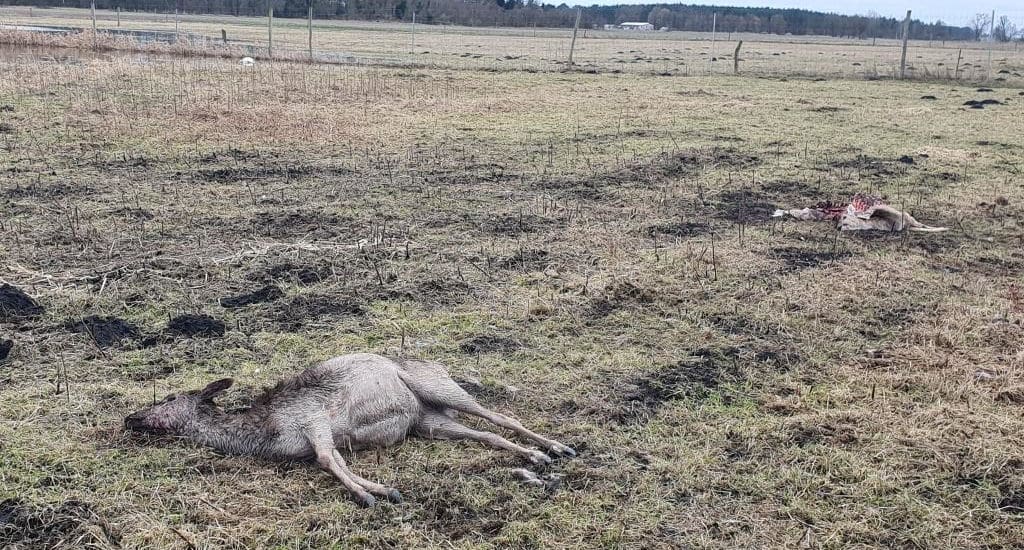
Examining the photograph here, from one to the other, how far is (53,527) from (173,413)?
85 cm

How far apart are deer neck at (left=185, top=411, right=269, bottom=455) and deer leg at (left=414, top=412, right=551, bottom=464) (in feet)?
2.69

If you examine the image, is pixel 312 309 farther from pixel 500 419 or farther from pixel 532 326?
pixel 500 419

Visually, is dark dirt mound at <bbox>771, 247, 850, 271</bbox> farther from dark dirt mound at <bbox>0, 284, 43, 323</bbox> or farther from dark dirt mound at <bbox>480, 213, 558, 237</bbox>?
dark dirt mound at <bbox>0, 284, 43, 323</bbox>

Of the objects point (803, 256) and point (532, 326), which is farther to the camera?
point (803, 256)

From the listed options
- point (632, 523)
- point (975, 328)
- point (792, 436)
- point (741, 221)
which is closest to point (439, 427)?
point (632, 523)

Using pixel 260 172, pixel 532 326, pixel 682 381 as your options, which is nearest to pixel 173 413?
pixel 532 326

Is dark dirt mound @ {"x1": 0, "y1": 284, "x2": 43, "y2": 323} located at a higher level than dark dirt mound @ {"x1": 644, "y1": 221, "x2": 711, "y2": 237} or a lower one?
lower

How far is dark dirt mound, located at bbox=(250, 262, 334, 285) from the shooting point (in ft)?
22.4

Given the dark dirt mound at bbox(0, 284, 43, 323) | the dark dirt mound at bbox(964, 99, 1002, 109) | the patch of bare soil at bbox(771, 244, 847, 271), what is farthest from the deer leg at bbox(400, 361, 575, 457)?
the dark dirt mound at bbox(964, 99, 1002, 109)

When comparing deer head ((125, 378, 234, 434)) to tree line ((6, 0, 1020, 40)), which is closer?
deer head ((125, 378, 234, 434))

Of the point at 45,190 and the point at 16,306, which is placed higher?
the point at 45,190

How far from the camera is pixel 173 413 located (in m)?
4.35

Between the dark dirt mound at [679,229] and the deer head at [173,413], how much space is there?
4993 mm

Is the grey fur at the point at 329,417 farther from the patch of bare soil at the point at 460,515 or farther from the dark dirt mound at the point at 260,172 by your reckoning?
the dark dirt mound at the point at 260,172
